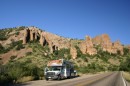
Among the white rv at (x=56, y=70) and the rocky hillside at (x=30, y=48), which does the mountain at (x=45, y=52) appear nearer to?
the rocky hillside at (x=30, y=48)

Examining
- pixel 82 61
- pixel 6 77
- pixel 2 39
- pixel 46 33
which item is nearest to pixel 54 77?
pixel 6 77

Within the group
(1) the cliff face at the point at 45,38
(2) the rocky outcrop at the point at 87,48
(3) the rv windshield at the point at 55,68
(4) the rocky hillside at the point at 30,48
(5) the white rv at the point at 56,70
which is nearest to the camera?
(5) the white rv at the point at 56,70

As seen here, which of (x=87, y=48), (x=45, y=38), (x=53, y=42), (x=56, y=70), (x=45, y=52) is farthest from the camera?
(x=53, y=42)

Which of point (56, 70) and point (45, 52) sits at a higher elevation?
point (45, 52)

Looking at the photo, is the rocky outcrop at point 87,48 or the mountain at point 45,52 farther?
the rocky outcrop at point 87,48

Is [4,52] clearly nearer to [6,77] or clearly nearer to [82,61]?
[82,61]

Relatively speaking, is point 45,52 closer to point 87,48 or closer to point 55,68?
point 87,48

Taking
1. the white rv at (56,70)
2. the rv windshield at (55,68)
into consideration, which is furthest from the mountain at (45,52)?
the rv windshield at (55,68)

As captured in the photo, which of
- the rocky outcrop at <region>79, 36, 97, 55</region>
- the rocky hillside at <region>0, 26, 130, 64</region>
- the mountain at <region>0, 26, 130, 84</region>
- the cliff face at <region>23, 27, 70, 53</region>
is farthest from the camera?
the rocky outcrop at <region>79, 36, 97, 55</region>

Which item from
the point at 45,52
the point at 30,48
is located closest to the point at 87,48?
the point at 45,52

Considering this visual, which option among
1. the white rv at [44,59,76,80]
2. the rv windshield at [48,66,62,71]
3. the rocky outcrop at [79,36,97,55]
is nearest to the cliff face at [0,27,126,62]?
the rocky outcrop at [79,36,97,55]

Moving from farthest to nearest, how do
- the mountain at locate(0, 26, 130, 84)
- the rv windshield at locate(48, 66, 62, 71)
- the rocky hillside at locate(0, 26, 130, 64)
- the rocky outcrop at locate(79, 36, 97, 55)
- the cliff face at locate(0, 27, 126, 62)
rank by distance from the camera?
the rocky outcrop at locate(79, 36, 97, 55) → the cliff face at locate(0, 27, 126, 62) → the rocky hillside at locate(0, 26, 130, 64) → the mountain at locate(0, 26, 130, 84) → the rv windshield at locate(48, 66, 62, 71)

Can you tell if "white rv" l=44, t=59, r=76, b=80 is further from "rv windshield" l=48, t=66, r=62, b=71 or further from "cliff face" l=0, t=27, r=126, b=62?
"cliff face" l=0, t=27, r=126, b=62

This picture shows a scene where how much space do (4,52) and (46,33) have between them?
179ft
